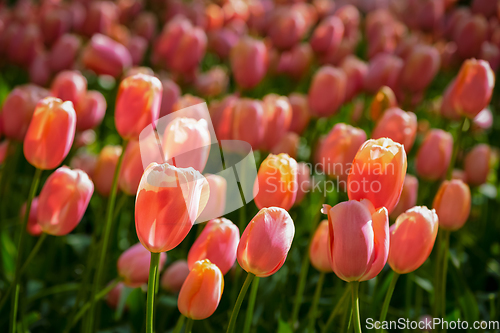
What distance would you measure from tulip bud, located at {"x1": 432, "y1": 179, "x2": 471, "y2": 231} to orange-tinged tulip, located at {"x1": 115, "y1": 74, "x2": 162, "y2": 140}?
1.34 feet

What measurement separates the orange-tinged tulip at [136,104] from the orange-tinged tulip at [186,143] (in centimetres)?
7

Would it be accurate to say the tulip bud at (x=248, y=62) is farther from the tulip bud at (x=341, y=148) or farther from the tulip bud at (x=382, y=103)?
the tulip bud at (x=341, y=148)

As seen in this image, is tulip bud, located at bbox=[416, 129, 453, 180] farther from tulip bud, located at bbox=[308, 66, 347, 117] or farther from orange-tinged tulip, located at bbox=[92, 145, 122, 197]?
orange-tinged tulip, located at bbox=[92, 145, 122, 197]

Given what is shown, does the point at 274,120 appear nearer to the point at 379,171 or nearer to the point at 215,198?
the point at 215,198

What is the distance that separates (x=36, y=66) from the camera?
112cm

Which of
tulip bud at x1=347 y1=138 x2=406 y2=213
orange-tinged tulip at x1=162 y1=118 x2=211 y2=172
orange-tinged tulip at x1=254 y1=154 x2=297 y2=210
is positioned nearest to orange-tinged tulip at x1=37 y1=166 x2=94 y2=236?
orange-tinged tulip at x1=162 y1=118 x2=211 y2=172

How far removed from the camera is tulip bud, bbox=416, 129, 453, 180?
2.57ft

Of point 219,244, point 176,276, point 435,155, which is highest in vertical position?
point 219,244

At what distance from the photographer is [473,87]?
685mm

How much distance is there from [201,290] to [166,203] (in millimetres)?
99

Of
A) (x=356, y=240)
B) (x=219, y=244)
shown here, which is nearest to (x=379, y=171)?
(x=356, y=240)

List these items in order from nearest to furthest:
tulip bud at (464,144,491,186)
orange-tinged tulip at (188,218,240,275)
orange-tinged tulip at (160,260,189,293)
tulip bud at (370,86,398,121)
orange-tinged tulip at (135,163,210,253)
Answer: orange-tinged tulip at (135,163,210,253), orange-tinged tulip at (188,218,240,275), orange-tinged tulip at (160,260,189,293), tulip bud at (370,86,398,121), tulip bud at (464,144,491,186)

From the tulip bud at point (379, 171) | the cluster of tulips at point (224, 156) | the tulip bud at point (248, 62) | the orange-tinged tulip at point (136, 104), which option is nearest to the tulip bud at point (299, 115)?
the cluster of tulips at point (224, 156)

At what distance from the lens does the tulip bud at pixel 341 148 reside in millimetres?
624
